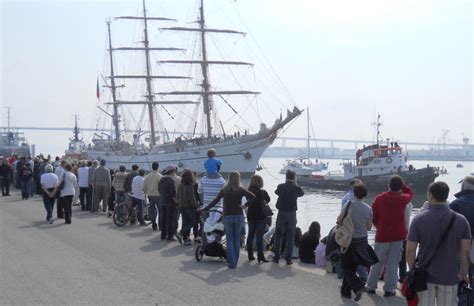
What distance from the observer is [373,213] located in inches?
349

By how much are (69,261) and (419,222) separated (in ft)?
22.9

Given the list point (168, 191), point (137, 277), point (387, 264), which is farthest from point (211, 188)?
point (387, 264)

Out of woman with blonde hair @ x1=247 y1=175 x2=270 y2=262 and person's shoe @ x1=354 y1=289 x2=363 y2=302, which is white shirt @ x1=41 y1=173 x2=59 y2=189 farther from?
person's shoe @ x1=354 y1=289 x2=363 y2=302

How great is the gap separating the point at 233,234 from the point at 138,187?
634 cm

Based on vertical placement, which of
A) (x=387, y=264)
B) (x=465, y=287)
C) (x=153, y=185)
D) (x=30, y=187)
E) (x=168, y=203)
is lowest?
(x=387, y=264)

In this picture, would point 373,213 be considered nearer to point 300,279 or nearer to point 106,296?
point 300,279

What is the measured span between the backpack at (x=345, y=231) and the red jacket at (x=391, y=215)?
47cm

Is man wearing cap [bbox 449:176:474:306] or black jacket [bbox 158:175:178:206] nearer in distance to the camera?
man wearing cap [bbox 449:176:474:306]

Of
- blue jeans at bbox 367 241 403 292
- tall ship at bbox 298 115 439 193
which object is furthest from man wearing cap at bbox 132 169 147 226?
tall ship at bbox 298 115 439 193

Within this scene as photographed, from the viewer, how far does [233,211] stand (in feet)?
36.0

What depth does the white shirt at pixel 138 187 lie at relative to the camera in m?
16.7

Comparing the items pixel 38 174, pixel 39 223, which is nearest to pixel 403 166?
pixel 38 174

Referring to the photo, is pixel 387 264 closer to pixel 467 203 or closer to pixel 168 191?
pixel 467 203

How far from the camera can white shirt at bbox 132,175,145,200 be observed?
16.7 meters
